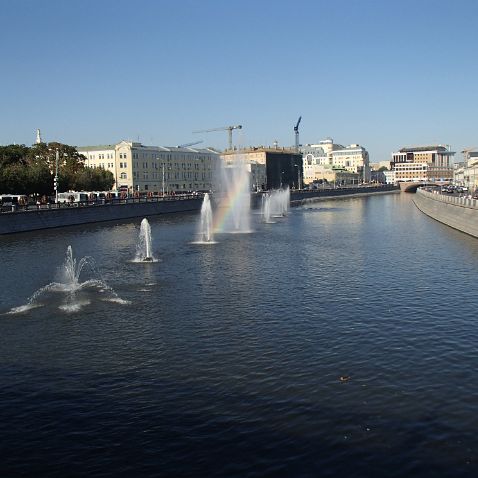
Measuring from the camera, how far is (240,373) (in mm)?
15812

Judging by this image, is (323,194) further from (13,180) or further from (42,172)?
(13,180)

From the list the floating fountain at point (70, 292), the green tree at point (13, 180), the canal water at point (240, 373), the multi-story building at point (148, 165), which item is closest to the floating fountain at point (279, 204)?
the multi-story building at point (148, 165)

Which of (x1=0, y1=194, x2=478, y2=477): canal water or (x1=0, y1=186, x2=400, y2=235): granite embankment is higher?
(x1=0, y1=186, x2=400, y2=235): granite embankment

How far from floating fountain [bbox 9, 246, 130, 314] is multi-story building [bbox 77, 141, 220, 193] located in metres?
96.4

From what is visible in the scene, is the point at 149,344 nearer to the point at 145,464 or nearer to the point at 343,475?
the point at 145,464

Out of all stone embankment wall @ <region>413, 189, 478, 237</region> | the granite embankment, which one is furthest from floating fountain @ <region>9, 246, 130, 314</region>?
stone embankment wall @ <region>413, 189, 478, 237</region>

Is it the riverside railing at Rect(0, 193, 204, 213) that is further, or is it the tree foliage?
the tree foliage

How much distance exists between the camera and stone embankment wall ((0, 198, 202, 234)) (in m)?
57.4

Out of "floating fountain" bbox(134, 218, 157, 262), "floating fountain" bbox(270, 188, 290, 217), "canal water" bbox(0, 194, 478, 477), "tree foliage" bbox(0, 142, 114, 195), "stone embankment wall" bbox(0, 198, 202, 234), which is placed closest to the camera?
"canal water" bbox(0, 194, 478, 477)

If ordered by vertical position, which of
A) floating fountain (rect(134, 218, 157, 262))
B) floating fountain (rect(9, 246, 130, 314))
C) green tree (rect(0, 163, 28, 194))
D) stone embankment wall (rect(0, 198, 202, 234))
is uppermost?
green tree (rect(0, 163, 28, 194))

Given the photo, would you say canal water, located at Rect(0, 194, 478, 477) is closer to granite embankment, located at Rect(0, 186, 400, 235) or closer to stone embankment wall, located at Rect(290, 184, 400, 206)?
granite embankment, located at Rect(0, 186, 400, 235)

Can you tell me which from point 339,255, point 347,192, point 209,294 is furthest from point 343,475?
point 347,192

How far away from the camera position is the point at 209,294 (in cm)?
2653

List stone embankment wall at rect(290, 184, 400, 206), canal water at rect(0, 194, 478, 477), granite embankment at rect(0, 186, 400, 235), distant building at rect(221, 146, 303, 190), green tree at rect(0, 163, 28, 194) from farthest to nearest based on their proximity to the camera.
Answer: distant building at rect(221, 146, 303, 190)
stone embankment wall at rect(290, 184, 400, 206)
green tree at rect(0, 163, 28, 194)
granite embankment at rect(0, 186, 400, 235)
canal water at rect(0, 194, 478, 477)
